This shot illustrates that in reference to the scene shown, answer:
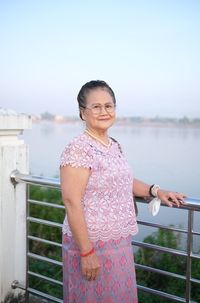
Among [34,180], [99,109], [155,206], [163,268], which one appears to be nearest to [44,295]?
[34,180]

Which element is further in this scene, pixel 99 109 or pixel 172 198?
pixel 172 198

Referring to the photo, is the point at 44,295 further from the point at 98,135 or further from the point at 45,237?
the point at 45,237

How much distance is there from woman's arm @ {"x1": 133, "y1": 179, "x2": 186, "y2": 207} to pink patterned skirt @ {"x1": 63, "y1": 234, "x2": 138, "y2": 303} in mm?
227

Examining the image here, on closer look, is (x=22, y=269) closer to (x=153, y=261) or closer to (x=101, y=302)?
(x=101, y=302)

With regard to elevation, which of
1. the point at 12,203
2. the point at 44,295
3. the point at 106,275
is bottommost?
the point at 44,295

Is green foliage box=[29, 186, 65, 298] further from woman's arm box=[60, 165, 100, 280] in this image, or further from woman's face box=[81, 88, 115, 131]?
woman's face box=[81, 88, 115, 131]

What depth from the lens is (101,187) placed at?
1.38 m

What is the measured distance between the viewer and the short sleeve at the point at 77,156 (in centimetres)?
134

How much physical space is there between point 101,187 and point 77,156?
0.50 ft

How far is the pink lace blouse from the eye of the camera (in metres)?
1.36

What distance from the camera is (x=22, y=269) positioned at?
2.25 m

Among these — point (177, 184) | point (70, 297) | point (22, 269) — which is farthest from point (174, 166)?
point (70, 297)

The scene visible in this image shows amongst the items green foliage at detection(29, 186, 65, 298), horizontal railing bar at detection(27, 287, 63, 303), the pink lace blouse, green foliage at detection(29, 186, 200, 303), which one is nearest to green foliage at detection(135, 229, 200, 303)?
green foliage at detection(29, 186, 200, 303)

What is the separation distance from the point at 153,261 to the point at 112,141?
2.44 m
